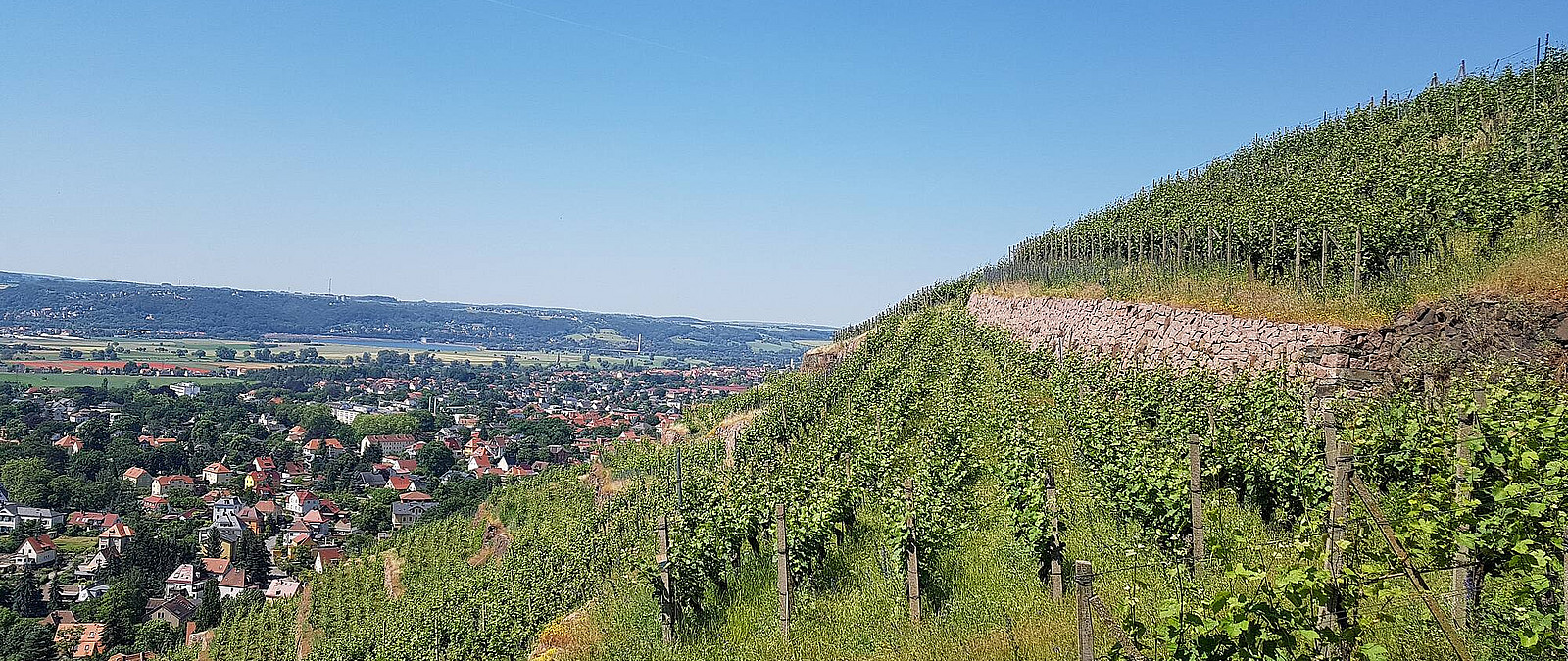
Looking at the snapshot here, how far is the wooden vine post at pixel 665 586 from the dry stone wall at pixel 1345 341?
957 centimetres

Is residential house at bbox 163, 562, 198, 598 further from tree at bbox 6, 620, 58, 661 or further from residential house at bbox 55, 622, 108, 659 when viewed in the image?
tree at bbox 6, 620, 58, 661

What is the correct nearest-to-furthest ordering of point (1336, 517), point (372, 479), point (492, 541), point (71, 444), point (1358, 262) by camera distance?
point (1336, 517)
point (1358, 262)
point (492, 541)
point (372, 479)
point (71, 444)

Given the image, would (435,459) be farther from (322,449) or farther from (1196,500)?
(1196,500)

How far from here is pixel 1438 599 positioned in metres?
6.12

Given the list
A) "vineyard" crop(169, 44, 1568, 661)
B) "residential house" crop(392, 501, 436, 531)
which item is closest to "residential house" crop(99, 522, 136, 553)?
"residential house" crop(392, 501, 436, 531)

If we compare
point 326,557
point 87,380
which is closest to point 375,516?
point 326,557

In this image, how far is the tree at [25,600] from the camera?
53047mm

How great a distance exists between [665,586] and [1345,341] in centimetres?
1026

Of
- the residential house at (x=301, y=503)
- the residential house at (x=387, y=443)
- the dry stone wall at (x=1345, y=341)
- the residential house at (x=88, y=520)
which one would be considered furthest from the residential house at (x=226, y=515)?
the dry stone wall at (x=1345, y=341)

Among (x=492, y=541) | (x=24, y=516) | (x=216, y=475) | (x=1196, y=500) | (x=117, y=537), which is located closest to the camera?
(x=1196, y=500)

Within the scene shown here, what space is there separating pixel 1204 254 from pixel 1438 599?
666 inches

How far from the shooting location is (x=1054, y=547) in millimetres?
9055

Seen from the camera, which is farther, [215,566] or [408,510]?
[408,510]

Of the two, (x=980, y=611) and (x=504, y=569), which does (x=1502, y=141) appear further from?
(x=504, y=569)
